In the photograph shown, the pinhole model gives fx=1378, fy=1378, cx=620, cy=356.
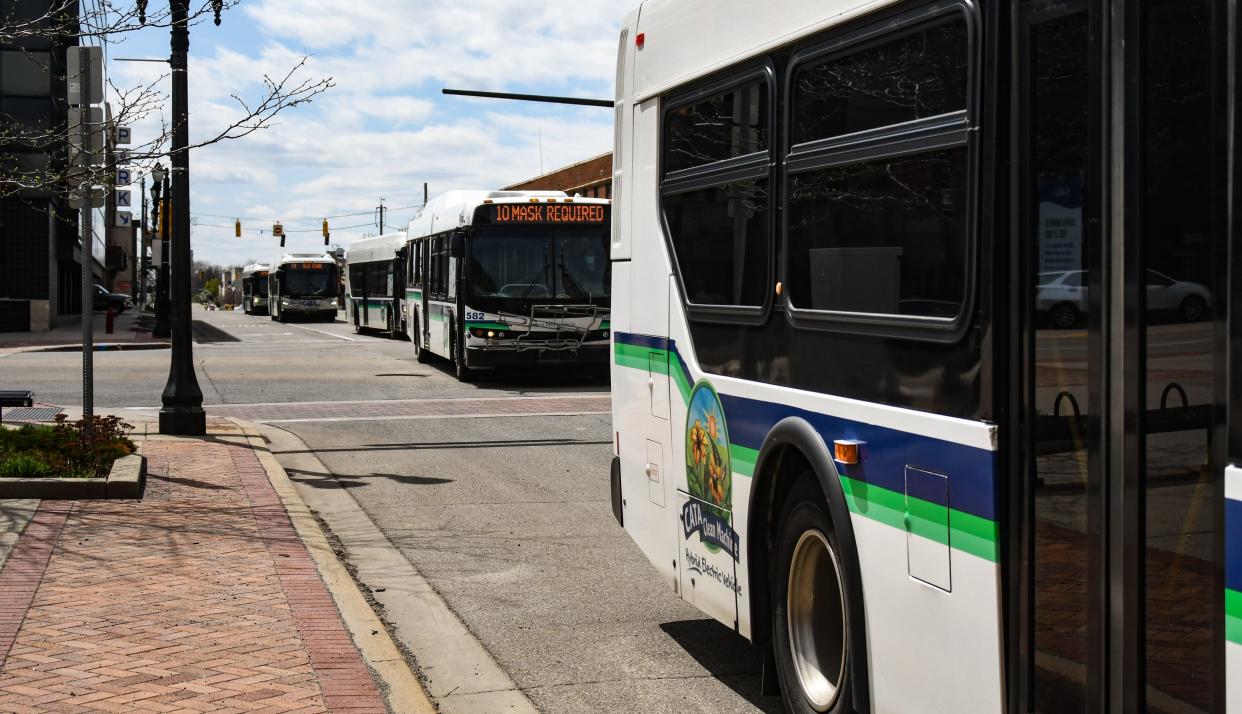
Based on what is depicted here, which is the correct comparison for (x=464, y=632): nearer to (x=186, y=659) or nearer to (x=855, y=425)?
(x=186, y=659)

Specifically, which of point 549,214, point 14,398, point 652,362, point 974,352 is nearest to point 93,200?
point 14,398

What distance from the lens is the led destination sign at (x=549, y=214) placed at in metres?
23.2

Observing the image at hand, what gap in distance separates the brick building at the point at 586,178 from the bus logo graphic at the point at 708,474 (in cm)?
5256

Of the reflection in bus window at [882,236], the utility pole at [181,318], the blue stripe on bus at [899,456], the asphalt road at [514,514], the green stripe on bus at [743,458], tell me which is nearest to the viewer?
the blue stripe on bus at [899,456]

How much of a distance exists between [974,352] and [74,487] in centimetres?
812

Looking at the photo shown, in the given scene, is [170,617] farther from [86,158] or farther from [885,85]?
[86,158]

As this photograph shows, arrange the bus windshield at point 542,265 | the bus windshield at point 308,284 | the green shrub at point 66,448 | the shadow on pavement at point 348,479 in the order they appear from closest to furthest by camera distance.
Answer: the green shrub at point 66,448
the shadow on pavement at point 348,479
the bus windshield at point 542,265
the bus windshield at point 308,284

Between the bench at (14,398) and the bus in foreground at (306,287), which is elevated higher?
the bus in foreground at (306,287)

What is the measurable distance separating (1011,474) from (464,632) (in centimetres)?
423

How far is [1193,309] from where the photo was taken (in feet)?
10.3

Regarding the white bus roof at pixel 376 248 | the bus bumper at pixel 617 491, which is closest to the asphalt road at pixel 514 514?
the bus bumper at pixel 617 491

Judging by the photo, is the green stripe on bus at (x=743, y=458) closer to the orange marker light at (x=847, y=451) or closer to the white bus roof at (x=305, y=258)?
the orange marker light at (x=847, y=451)

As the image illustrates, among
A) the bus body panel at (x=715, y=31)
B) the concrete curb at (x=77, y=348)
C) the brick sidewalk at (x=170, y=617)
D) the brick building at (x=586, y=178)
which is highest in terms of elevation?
the brick building at (x=586, y=178)

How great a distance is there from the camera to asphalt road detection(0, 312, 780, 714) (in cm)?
651
